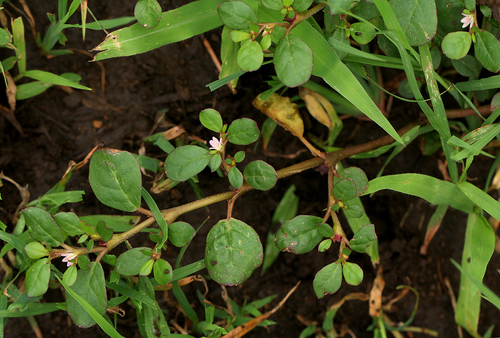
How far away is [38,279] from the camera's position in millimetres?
1194

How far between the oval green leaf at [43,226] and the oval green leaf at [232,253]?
1.58ft

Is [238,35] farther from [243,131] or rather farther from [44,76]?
[44,76]

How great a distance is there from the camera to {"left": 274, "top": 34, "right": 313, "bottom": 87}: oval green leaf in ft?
3.75

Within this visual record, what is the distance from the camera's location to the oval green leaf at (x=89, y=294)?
3.96 feet

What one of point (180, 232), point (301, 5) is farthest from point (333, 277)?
point (301, 5)

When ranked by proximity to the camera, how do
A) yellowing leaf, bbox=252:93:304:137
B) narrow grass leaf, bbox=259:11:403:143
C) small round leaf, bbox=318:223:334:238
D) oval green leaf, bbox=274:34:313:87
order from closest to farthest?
oval green leaf, bbox=274:34:313:87 → small round leaf, bbox=318:223:334:238 → narrow grass leaf, bbox=259:11:403:143 → yellowing leaf, bbox=252:93:304:137

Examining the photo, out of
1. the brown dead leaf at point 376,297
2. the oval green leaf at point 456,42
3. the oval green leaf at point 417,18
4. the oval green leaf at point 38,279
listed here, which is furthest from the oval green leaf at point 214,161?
the brown dead leaf at point 376,297

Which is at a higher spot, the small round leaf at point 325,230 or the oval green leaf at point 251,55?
the oval green leaf at point 251,55

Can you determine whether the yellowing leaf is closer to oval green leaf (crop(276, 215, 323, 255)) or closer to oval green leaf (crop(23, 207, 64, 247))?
oval green leaf (crop(276, 215, 323, 255))

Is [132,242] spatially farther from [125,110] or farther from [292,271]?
[292,271]

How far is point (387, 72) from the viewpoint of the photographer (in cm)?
185

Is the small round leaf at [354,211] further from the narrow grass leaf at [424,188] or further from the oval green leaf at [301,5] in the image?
the oval green leaf at [301,5]

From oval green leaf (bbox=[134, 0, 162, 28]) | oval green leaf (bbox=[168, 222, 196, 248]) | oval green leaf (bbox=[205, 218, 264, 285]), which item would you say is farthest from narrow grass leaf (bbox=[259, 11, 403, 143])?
oval green leaf (bbox=[168, 222, 196, 248])

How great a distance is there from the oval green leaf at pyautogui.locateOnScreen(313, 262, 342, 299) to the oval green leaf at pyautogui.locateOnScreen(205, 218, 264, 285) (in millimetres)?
208
